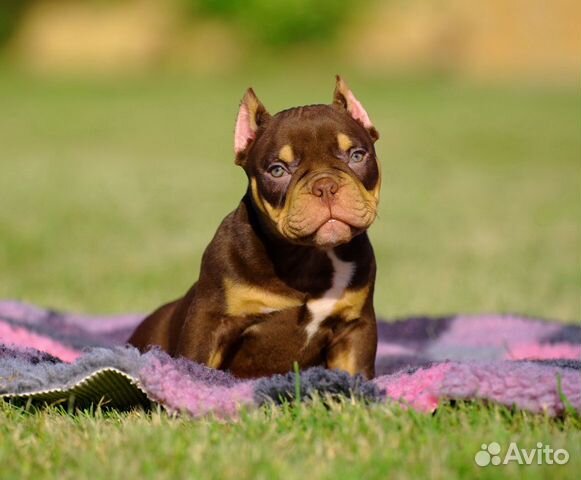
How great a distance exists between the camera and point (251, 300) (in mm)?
4012

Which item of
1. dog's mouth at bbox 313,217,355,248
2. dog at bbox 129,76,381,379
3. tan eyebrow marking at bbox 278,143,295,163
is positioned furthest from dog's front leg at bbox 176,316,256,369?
tan eyebrow marking at bbox 278,143,295,163

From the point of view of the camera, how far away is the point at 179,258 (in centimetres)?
866

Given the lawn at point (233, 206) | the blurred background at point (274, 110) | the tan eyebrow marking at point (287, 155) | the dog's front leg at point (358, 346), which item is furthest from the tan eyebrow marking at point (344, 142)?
the blurred background at point (274, 110)

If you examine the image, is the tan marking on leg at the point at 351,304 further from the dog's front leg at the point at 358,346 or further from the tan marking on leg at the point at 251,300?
the tan marking on leg at the point at 251,300

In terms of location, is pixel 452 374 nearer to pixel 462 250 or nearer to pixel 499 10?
pixel 462 250

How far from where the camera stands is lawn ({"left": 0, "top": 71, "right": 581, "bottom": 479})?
9.98 ft

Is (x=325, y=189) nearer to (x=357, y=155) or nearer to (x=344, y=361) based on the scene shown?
(x=357, y=155)

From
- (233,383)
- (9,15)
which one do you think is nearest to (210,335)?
(233,383)

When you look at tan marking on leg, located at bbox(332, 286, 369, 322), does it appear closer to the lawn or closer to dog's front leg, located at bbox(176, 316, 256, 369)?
dog's front leg, located at bbox(176, 316, 256, 369)

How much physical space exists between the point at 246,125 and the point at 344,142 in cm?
45

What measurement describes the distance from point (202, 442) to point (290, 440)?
0.26 metres

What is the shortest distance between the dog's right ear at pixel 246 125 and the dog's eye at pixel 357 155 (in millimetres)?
427

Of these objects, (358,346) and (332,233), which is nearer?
(332,233)

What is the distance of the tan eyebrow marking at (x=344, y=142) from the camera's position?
153 inches
